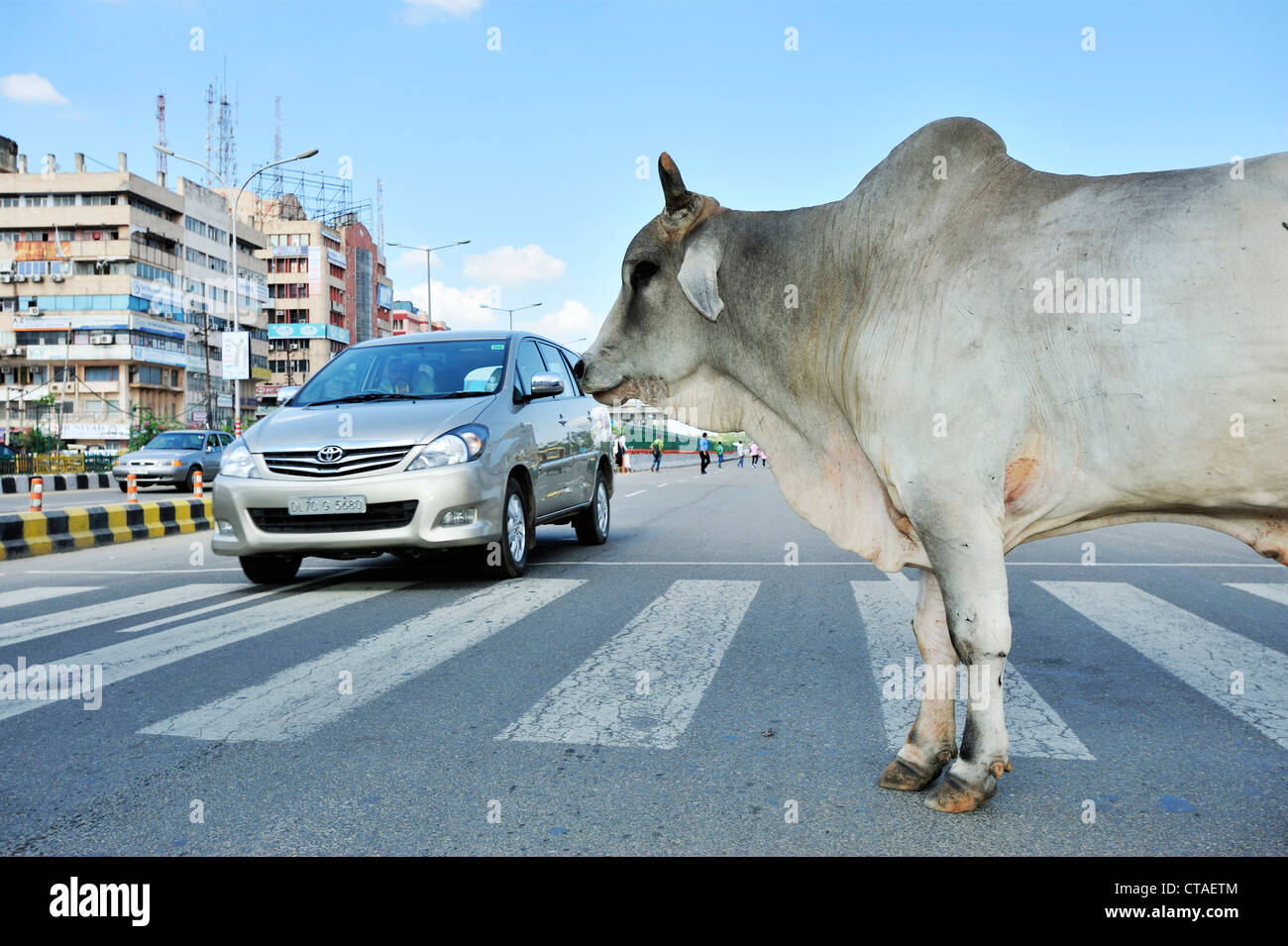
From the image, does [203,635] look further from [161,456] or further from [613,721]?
[161,456]

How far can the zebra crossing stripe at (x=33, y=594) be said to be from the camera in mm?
7431

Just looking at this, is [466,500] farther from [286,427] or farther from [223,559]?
[223,559]

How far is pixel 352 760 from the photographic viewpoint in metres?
3.55

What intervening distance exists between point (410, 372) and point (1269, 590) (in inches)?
259

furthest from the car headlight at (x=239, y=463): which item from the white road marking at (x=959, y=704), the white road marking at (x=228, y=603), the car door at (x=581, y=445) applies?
the white road marking at (x=959, y=704)

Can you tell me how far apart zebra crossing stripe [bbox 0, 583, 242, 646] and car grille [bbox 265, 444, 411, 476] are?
118 cm

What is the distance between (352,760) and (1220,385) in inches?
113

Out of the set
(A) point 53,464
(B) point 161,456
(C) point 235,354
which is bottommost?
(A) point 53,464

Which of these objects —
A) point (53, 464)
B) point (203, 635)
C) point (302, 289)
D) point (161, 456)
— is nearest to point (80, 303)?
point (302, 289)

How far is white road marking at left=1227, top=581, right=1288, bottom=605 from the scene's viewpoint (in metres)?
6.83

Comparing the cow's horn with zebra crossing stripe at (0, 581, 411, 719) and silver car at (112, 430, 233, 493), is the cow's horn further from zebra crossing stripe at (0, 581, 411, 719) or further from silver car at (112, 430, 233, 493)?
silver car at (112, 430, 233, 493)

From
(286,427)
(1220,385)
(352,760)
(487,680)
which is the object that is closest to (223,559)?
(286,427)

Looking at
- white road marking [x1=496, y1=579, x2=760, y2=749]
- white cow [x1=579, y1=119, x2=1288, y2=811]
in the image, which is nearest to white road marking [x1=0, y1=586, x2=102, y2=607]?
white road marking [x1=496, y1=579, x2=760, y2=749]

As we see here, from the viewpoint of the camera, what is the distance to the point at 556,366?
10031 mm
